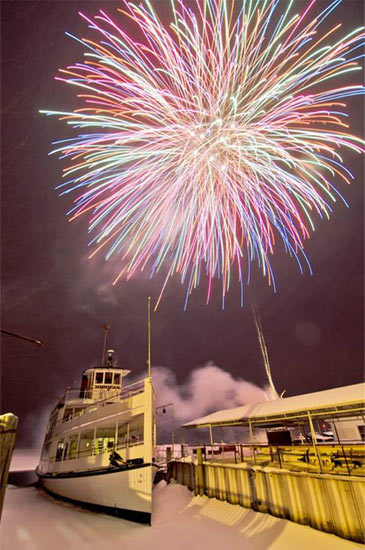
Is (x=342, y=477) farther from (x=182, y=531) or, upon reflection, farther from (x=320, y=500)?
(x=182, y=531)

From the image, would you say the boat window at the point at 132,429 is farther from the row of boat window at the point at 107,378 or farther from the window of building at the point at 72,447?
the row of boat window at the point at 107,378

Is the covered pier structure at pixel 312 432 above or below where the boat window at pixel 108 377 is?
below

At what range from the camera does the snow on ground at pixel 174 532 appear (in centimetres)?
1012

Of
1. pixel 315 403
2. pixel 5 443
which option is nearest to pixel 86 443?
pixel 315 403

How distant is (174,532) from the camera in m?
11.9

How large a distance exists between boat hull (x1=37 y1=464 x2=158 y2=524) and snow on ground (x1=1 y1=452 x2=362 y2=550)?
1.46 feet

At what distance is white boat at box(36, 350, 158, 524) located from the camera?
1345 centimetres

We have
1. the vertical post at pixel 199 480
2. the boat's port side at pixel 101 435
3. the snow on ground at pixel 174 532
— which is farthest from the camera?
the vertical post at pixel 199 480

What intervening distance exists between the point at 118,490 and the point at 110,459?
1.46 metres

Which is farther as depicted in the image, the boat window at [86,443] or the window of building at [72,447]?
the boat window at [86,443]

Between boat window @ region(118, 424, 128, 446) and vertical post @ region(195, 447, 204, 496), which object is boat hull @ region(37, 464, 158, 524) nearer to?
boat window @ region(118, 424, 128, 446)

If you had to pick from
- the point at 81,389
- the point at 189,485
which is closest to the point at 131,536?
the point at 189,485

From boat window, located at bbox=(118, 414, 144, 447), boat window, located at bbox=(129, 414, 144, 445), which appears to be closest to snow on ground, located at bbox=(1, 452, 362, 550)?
boat window, located at bbox=(118, 414, 144, 447)

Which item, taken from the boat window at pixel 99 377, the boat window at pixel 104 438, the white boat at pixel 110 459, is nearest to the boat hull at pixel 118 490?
the white boat at pixel 110 459
